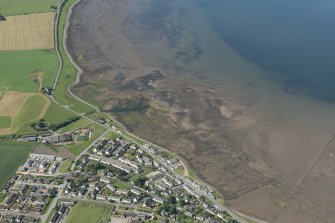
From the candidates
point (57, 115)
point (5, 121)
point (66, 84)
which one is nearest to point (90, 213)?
point (57, 115)

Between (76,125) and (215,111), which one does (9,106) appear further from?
(215,111)

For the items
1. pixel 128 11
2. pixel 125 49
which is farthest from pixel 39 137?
pixel 128 11

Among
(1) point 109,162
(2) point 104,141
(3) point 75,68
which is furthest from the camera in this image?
(3) point 75,68

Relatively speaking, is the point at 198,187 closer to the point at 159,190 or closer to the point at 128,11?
the point at 159,190

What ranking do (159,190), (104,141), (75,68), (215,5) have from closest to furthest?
(159,190) < (104,141) < (75,68) < (215,5)

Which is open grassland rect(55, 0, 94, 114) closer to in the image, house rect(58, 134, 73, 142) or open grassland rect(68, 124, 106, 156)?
open grassland rect(68, 124, 106, 156)

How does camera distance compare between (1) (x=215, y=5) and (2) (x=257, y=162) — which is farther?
(1) (x=215, y=5)
